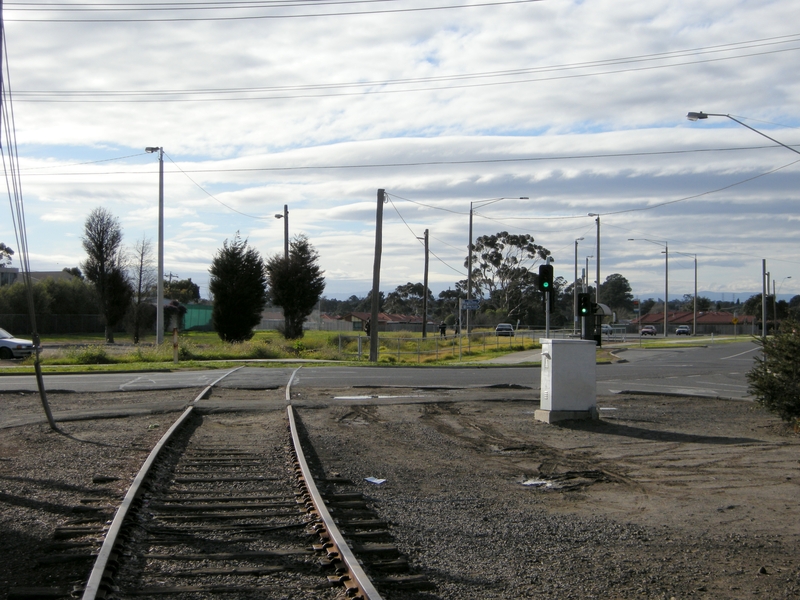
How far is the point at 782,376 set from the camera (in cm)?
1360

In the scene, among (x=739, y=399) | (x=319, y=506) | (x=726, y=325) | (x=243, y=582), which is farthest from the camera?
(x=726, y=325)

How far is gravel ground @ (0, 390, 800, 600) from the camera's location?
5.69 metres

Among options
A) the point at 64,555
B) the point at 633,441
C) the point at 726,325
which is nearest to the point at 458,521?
the point at 64,555

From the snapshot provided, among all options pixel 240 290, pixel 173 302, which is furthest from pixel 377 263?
pixel 173 302

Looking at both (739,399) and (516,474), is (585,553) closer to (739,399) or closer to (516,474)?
(516,474)

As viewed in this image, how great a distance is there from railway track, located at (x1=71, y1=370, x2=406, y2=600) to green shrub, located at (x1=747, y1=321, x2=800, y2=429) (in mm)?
8651

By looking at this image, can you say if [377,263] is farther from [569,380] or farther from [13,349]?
[569,380]

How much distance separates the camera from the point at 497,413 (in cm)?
1600

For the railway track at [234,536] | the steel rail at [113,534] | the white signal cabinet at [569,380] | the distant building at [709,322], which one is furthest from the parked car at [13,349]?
the distant building at [709,322]

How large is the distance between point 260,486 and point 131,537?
2201 millimetres

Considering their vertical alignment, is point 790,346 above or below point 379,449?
above

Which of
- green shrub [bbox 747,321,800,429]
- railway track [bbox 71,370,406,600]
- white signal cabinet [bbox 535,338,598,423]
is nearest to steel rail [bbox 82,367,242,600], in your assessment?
railway track [bbox 71,370,406,600]

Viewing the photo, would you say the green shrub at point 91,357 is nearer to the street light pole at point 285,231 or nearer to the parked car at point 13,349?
the parked car at point 13,349

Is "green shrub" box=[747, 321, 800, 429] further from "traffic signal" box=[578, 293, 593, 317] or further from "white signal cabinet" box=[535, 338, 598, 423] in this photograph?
"traffic signal" box=[578, 293, 593, 317]
